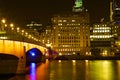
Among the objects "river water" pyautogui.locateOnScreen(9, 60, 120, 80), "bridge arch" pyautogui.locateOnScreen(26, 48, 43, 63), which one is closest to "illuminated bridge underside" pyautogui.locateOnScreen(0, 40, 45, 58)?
"river water" pyautogui.locateOnScreen(9, 60, 120, 80)

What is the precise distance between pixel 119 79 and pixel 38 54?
Answer: 74346mm

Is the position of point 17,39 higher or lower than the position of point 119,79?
higher

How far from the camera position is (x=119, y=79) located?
5031cm

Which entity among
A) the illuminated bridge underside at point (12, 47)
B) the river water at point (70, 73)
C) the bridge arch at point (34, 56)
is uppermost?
the illuminated bridge underside at point (12, 47)

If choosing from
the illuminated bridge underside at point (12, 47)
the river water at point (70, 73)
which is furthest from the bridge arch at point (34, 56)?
the illuminated bridge underside at point (12, 47)

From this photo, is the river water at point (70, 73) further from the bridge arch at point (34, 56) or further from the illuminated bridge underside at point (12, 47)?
the bridge arch at point (34, 56)

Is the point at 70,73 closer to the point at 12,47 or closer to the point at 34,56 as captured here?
the point at 12,47

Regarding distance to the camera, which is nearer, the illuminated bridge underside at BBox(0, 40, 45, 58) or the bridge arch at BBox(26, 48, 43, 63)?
the illuminated bridge underside at BBox(0, 40, 45, 58)

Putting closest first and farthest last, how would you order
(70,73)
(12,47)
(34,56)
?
(12,47) < (70,73) < (34,56)

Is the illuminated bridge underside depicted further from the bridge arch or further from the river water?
the bridge arch

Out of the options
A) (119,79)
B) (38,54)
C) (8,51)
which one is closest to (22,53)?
(8,51)

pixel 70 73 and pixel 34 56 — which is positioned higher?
pixel 34 56

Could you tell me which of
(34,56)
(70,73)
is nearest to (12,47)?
(70,73)

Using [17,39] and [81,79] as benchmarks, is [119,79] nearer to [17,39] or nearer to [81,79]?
[81,79]
